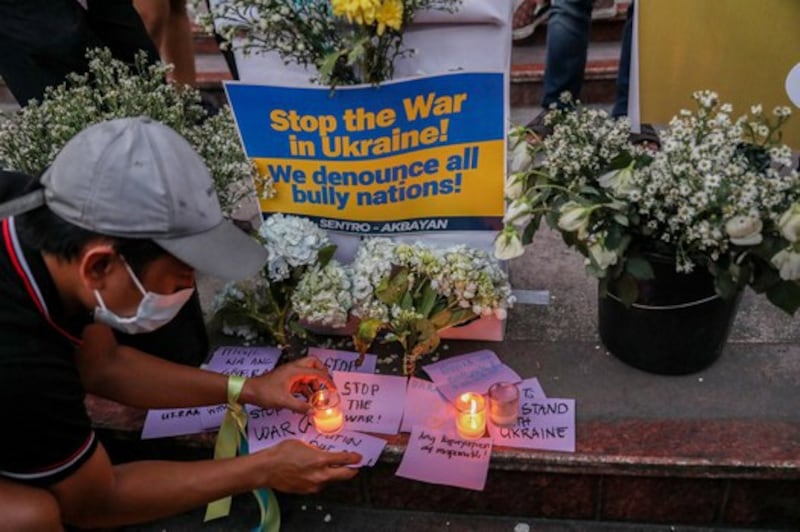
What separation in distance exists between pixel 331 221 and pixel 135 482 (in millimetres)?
1001

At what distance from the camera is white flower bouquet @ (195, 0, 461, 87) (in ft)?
5.97

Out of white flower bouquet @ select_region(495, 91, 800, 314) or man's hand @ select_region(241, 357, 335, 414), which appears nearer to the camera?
white flower bouquet @ select_region(495, 91, 800, 314)

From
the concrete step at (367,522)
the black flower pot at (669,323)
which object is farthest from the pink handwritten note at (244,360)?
the black flower pot at (669,323)

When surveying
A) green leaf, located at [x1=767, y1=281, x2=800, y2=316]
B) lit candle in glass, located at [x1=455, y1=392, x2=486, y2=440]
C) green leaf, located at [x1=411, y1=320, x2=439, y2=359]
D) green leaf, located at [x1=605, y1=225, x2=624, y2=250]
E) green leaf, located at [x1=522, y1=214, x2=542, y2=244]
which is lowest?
lit candle in glass, located at [x1=455, y1=392, x2=486, y2=440]

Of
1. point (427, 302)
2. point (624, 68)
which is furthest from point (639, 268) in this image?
point (624, 68)

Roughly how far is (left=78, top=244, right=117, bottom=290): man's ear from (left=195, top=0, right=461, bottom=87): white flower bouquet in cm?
79

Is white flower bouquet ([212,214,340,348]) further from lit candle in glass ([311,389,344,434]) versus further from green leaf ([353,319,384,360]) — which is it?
lit candle in glass ([311,389,344,434])

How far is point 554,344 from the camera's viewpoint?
7.28 feet

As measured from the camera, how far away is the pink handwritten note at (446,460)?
187cm

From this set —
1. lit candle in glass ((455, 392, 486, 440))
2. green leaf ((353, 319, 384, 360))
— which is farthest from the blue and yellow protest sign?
lit candle in glass ((455, 392, 486, 440))

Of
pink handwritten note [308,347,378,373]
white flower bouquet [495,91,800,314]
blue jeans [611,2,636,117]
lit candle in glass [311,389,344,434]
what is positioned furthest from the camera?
blue jeans [611,2,636,117]

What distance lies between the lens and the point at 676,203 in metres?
1.65

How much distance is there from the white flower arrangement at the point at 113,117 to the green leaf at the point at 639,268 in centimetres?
111

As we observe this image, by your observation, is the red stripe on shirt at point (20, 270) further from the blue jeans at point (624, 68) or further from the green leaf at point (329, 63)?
the blue jeans at point (624, 68)
